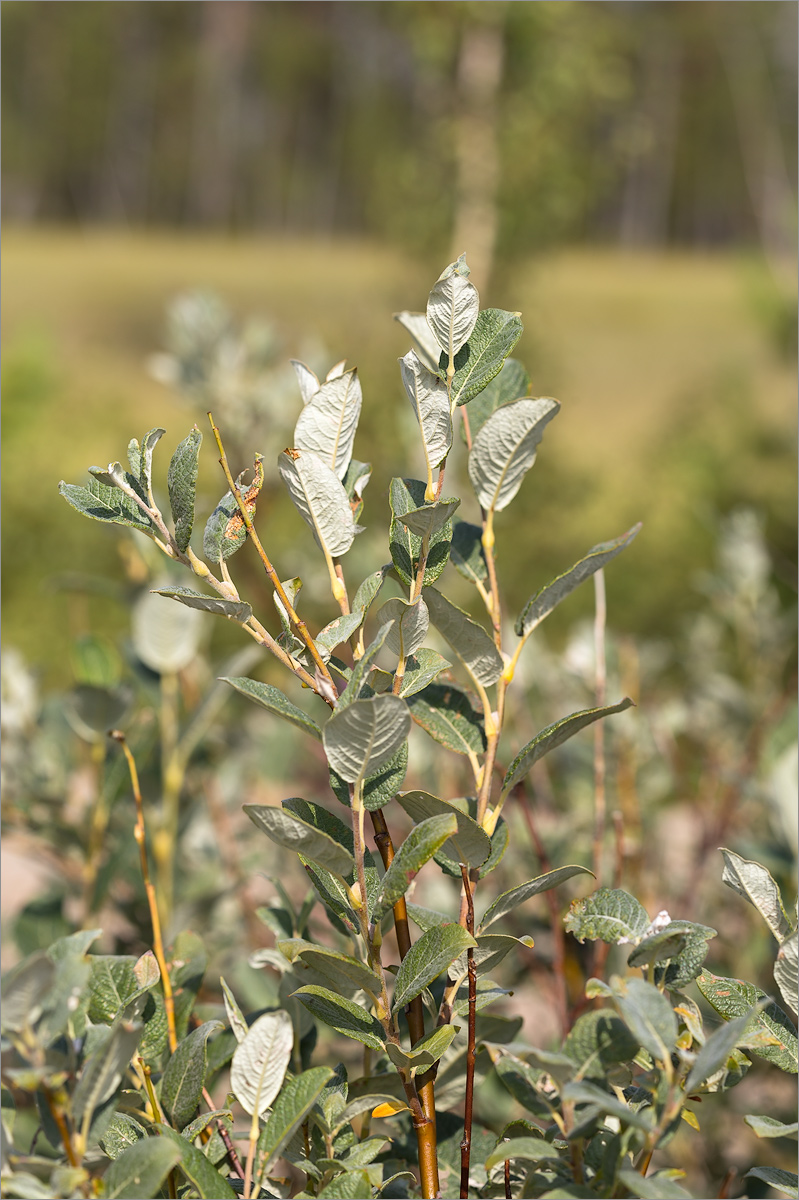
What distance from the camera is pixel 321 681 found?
35 cm

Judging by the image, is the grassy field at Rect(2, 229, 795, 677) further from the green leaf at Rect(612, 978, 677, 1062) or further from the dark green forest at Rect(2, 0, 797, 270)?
the dark green forest at Rect(2, 0, 797, 270)

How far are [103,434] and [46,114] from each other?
14580 millimetres

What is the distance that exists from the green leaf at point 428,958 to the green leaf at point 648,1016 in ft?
0.16

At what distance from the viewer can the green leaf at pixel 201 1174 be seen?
0.31 metres

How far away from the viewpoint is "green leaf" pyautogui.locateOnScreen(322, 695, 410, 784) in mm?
304

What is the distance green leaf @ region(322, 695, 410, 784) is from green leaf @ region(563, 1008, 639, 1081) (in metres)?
0.12

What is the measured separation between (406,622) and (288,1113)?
0.17 meters

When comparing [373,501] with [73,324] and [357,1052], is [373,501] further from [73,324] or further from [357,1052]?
[73,324]

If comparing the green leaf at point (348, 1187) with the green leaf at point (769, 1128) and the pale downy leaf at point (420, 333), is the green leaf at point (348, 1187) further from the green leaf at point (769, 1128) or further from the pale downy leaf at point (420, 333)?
the pale downy leaf at point (420, 333)

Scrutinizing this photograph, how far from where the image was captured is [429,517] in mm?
331

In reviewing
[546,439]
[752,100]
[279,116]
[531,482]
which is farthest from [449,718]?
[279,116]

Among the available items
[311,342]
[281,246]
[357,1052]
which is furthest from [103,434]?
[281,246]

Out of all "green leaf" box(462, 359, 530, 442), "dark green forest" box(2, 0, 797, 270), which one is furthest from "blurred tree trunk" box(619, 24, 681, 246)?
"green leaf" box(462, 359, 530, 442)

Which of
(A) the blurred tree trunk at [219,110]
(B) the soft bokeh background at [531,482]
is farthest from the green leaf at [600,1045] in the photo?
(A) the blurred tree trunk at [219,110]
